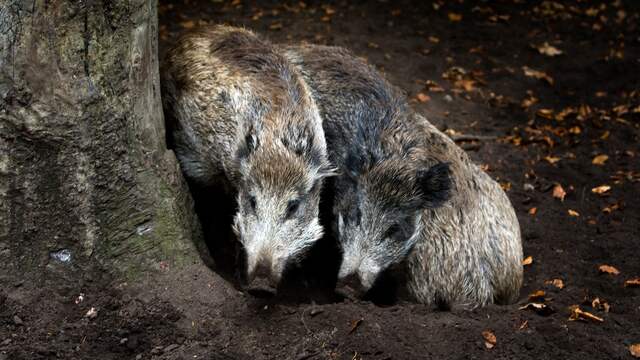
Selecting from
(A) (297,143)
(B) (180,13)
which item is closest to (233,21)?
(B) (180,13)

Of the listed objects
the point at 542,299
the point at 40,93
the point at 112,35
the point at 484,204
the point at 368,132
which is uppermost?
the point at 112,35

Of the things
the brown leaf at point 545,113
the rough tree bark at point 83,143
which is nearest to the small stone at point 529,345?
the rough tree bark at point 83,143

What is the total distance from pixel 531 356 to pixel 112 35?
2.62 meters

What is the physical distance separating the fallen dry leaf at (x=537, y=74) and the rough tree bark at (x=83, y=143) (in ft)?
17.2

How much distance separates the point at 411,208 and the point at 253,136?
3.58ft

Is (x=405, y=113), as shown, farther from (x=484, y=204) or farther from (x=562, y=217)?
(x=562, y=217)

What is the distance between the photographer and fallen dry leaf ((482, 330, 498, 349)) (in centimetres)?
368

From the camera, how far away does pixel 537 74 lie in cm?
806

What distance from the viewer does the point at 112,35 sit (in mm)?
3438

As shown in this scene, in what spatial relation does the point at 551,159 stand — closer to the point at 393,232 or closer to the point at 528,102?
the point at 528,102

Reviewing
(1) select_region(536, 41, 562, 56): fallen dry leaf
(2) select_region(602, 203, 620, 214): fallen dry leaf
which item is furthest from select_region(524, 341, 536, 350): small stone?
(1) select_region(536, 41, 562, 56): fallen dry leaf

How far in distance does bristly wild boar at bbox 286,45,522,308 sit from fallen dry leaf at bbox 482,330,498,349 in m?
0.81

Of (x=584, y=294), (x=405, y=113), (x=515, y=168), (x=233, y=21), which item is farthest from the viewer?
(x=233, y=21)

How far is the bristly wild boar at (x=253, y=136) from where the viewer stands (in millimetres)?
4090
